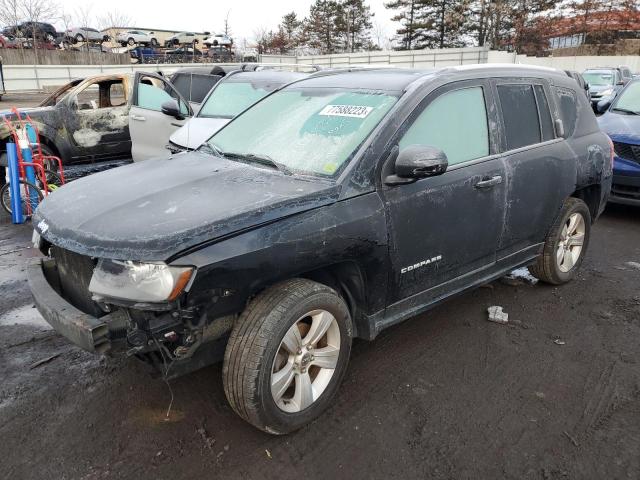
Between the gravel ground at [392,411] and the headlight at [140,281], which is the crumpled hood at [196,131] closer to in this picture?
the gravel ground at [392,411]

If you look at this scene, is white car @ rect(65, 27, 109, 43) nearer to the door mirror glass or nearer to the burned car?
the burned car

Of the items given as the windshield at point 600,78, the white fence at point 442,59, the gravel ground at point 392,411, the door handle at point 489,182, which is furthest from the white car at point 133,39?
the door handle at point 489,182

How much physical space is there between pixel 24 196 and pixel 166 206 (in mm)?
5246

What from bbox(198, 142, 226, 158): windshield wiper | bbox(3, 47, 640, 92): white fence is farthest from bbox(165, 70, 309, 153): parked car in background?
bbox(3, 47, 640, 92): white fence

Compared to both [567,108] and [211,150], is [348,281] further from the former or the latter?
[567,108]

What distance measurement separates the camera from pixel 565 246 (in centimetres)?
467

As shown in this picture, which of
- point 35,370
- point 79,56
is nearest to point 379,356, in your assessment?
point 35,370

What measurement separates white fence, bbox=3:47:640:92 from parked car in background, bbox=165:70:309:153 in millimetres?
17494

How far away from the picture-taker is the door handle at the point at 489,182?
137 inches

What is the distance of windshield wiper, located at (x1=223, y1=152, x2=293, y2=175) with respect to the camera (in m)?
3.14

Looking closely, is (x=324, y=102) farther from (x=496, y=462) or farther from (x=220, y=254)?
(x=496, y=462)

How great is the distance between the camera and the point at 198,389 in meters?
3.22

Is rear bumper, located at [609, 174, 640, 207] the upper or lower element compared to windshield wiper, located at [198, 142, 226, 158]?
lower

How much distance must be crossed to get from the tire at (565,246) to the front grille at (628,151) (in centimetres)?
263
